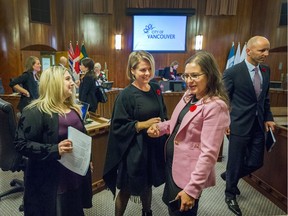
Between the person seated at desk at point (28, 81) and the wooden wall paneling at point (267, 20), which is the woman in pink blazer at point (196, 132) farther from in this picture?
the wooden wall paneling at point (267, 20)

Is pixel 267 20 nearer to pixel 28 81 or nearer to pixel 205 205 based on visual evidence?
pixel 205 205

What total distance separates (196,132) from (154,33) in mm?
7332

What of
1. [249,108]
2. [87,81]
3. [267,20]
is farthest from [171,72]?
[249,108]

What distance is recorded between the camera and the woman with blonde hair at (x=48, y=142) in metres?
1.38

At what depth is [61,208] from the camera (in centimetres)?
161

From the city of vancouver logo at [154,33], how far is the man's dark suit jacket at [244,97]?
20.5 feet

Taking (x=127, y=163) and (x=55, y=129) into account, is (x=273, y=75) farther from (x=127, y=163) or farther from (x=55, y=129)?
(x=55, y=129)

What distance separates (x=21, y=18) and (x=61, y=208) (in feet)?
19.9

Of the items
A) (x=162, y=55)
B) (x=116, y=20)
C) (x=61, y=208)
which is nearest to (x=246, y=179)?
(x=61, y=208)

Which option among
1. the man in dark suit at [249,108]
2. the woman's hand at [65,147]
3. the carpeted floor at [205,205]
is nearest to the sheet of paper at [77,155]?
the woman's hand at [65,147]

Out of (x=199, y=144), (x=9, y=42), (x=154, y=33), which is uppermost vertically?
(x=154, y=33)

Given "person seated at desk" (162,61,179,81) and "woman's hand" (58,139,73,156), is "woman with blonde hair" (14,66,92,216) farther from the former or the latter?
"person seated at desk" (162,61,179,81)

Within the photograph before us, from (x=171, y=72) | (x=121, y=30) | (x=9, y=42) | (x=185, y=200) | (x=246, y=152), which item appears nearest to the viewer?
(x=185, y=200)

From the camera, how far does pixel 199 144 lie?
1236mm
